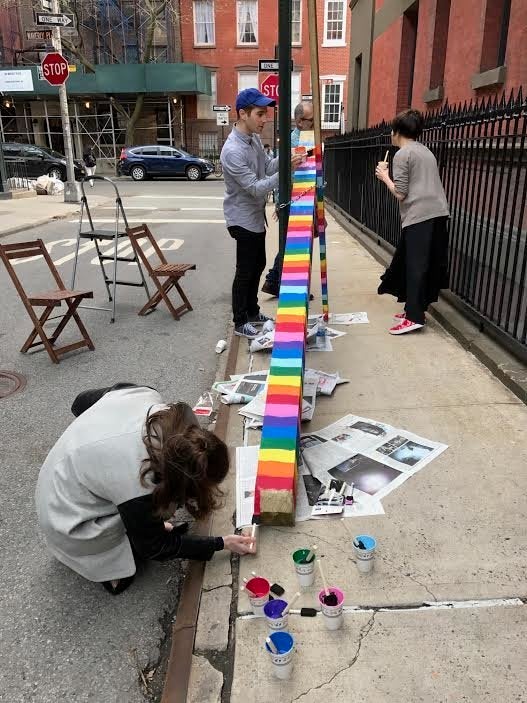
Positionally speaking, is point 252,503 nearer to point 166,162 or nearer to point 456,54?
point 456,54

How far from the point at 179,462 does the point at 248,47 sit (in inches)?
1370

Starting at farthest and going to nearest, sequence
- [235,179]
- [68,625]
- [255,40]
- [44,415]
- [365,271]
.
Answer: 1. [255,40]
2. [365,271]
3. [235,179]
4. [44,415]
5. [68,625]

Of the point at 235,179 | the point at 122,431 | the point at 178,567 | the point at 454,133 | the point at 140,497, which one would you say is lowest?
the point at 178,567

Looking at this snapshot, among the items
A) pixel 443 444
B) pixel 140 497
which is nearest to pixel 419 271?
pixel 443 444

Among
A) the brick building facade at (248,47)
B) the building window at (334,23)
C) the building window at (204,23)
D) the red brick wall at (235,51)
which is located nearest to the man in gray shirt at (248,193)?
the brick building facade at (248,47)

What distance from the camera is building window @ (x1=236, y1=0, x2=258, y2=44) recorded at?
1241 inches

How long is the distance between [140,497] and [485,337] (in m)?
3.56

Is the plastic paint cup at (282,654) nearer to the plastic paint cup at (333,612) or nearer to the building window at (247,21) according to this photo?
the plastic paint cup at (333,612)

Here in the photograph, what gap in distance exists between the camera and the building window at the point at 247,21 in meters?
31.5

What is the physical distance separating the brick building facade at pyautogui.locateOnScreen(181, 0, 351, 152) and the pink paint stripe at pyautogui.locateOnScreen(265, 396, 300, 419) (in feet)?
102

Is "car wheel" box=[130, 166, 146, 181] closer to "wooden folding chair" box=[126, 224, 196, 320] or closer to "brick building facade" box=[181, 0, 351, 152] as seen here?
"brick building facade" box=[181, 0, 351, 152]

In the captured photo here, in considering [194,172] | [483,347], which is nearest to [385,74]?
[483,347]

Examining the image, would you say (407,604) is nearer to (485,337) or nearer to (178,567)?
(178,567)

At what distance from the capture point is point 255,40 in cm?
3206
